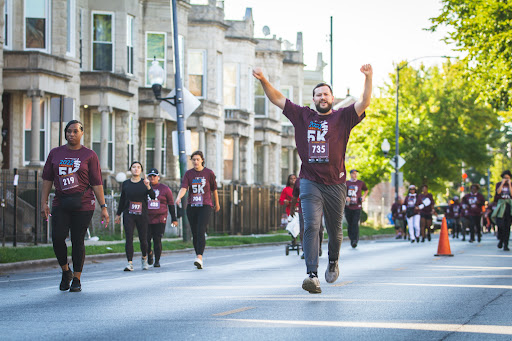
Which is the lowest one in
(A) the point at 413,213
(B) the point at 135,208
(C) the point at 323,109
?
(A) the point at 413,213

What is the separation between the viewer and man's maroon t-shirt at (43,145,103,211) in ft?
38.4

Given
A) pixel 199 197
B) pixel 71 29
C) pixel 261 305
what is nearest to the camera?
pixel 261 305

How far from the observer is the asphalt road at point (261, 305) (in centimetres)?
789

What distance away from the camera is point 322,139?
34.6ft

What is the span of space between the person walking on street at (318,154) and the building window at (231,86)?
113 feet

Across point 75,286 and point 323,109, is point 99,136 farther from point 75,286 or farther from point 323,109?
point 323,109

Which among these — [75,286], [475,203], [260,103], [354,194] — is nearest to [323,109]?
[75,286]

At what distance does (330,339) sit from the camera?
7.41 metres

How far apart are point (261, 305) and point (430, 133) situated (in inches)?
2024

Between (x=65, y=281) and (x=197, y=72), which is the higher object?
(x=197, y=72)

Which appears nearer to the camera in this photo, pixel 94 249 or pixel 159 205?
pixel 159 205

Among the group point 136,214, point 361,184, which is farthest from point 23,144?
point 136,214

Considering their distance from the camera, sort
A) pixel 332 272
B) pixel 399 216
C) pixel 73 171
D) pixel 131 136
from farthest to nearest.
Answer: pixel 399 216 < pixel 131 136 < pixel 73 171 < pixel 332 272

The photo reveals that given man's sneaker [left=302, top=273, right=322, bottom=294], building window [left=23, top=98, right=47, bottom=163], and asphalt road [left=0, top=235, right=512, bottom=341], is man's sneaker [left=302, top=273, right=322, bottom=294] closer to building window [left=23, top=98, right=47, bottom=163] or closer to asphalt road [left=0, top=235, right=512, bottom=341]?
asphalt road [left=0, top=235, right=512, bottom=341]
